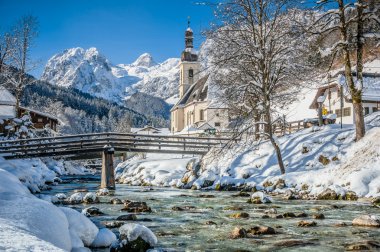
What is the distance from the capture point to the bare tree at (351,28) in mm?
19072

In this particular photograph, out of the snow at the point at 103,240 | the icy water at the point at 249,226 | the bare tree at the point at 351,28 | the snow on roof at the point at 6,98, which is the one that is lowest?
the icy water at the point at 249,226

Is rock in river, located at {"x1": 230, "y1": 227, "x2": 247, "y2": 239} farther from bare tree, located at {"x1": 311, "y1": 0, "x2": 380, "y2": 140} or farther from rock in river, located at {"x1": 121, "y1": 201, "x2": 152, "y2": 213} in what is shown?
bare tree, located at {"x1": 311, "y1": 0, "x2": 380, "y2": 140}

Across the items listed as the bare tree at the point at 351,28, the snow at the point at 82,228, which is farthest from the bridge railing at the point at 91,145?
the snow at the point at 82,228

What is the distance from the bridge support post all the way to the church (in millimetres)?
36598

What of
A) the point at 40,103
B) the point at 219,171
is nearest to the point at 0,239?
the point at 219,171

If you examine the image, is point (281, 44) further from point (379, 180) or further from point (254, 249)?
point (254, 249)

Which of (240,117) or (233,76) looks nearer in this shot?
(240,117)

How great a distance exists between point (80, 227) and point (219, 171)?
20624 mm

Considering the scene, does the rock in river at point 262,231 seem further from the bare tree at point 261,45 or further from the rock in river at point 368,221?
the bare tree at point 261,45

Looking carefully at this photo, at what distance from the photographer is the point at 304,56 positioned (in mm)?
20453

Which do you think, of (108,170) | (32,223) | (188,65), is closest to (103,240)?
(32,223)

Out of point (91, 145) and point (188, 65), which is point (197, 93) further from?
point (91, 145)

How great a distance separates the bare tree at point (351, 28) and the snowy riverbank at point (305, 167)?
2707 mm

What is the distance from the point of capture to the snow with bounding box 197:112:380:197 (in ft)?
58.1
